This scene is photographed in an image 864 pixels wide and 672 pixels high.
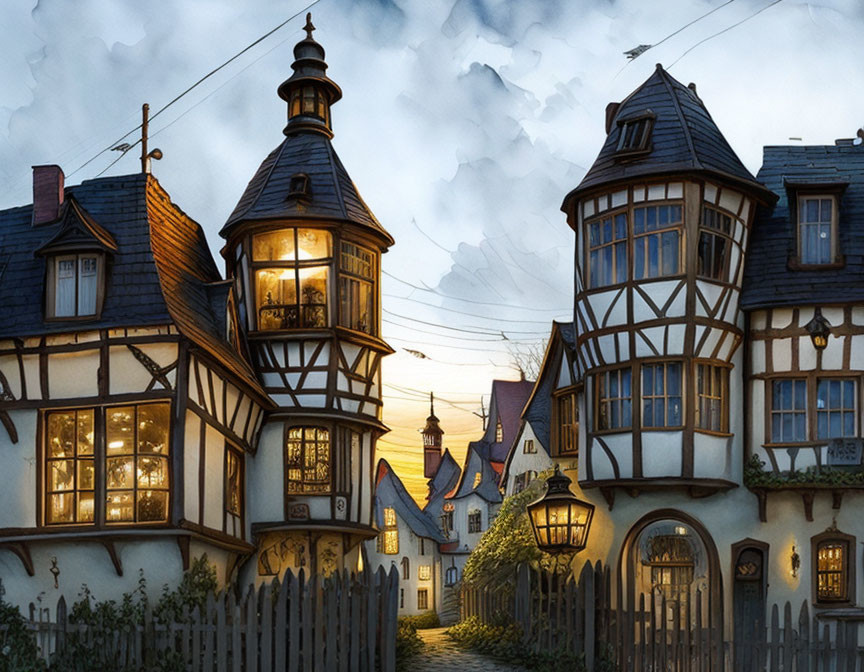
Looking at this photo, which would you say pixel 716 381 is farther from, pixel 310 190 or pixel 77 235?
pixel 77 235

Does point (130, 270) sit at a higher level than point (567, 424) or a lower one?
higher

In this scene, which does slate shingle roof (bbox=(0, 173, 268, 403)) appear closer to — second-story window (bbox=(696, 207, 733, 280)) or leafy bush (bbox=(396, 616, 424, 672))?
leafy bush (bbox=(396, 616, 424, 672))

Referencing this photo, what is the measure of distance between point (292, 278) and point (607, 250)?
22.0 feet

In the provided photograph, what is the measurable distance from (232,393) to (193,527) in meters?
3.49

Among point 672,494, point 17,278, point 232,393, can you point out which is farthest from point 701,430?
point 17,278

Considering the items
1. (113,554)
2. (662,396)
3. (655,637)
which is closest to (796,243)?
(662,396)

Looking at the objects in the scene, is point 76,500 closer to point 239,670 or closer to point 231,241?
point 239,670

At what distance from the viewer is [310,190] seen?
2738 centimetres

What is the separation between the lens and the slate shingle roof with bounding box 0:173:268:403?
855 inches

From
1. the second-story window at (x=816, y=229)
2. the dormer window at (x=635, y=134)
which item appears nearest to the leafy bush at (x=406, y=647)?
the dormer window at (x=635, y=134)

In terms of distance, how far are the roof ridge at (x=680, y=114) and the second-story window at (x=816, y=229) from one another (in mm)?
2728

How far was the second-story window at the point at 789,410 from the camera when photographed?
2559 centimetres

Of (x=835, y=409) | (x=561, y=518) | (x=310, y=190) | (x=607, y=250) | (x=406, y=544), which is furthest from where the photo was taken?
(x=406, y=544)

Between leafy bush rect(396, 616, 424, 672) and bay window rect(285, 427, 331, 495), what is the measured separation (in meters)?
3.52
